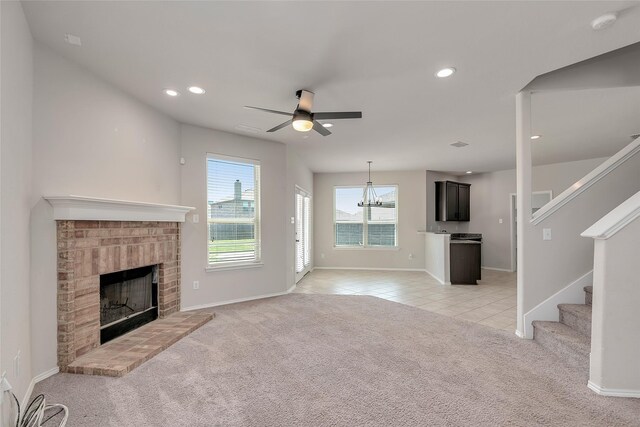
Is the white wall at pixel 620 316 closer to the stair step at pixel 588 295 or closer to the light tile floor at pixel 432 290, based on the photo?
the stair step at pixel 588 295

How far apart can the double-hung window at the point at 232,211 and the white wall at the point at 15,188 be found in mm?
2441

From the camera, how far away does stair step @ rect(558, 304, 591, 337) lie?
2809 mm

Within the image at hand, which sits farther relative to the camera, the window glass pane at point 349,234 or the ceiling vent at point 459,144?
the window glass pane at point 349,234

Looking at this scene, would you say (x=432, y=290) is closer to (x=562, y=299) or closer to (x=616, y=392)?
(x=562, y=299)

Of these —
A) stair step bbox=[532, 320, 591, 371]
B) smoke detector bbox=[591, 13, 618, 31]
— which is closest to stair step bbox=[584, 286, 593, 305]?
stair step bbox=[532, 320, 591, 371]

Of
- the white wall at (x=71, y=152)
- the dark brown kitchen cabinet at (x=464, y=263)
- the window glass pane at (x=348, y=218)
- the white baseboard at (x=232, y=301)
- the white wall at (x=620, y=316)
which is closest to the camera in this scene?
the white wall at (x=620, y=316)

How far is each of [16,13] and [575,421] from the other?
4.49 meters

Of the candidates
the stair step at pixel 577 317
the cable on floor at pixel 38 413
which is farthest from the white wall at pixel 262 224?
the stair step at pixel 577 317

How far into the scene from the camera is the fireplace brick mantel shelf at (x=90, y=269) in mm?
2660

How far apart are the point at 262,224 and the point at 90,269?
2.64m

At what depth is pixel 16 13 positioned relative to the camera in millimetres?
2043

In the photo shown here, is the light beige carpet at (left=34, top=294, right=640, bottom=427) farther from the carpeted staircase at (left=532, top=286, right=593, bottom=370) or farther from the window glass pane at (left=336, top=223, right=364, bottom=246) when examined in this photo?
the window glass pane at (left=336, top=223, right=364, bottom=246)

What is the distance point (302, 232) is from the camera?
716 centimetres

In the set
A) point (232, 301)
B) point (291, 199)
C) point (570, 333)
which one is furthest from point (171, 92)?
point (570, 333)
